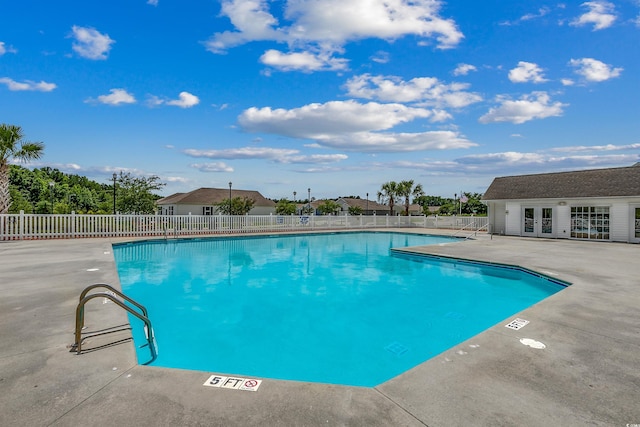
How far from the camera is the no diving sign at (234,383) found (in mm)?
2650

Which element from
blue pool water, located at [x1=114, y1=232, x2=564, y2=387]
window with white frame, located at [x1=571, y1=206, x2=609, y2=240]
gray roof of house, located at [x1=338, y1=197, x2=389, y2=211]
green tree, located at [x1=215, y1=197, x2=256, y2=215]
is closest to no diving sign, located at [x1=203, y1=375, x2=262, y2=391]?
blue pool water, located at [x1=114, y1=232, x2=564, y2=387]

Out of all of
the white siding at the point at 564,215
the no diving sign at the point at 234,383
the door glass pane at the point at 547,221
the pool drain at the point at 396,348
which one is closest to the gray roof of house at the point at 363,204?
the white siding at the point at 564,215

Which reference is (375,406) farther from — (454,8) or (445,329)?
(454,8)

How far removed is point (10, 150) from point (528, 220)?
87.3ft

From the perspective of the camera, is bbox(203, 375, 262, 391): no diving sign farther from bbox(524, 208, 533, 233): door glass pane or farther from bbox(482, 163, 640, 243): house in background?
bbox(524, 208, 533, 233): door glass pane

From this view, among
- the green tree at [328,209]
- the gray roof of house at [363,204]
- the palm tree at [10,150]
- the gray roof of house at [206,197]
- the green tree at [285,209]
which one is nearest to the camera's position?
the palm tree at [10,150]

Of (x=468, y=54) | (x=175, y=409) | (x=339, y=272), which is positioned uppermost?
(x=468, y=54)

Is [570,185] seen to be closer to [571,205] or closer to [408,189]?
[571,205]

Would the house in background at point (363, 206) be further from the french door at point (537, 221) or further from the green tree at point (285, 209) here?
the french door at point (537, 221)

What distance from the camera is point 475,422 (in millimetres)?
2201

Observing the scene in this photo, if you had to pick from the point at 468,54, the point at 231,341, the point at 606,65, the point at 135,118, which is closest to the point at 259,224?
the point at 135,118

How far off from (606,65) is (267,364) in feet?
54.2

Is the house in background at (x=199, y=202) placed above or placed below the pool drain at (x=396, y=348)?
above

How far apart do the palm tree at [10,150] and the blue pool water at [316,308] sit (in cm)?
675
